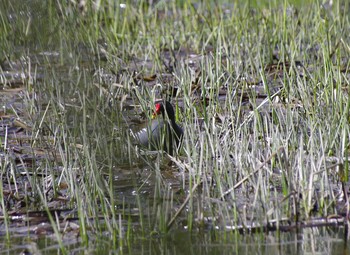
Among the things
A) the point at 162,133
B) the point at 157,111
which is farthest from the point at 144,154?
the point at 157,111

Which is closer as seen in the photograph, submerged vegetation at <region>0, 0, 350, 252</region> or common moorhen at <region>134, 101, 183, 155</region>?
submerged vegetation at <region>0, 0, 350, 252</region>

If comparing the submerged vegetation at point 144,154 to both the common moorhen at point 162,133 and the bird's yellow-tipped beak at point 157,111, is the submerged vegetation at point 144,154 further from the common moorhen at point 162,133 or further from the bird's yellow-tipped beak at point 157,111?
the bird's yellow-tipped beak at point 157,111

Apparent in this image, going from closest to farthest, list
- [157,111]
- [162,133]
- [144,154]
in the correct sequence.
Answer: [144,154]
[162,133]
[157,111]

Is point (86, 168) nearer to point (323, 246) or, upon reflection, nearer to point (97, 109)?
point (97, 109)

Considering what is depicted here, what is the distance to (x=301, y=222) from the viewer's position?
Answer: 4039 millimetres

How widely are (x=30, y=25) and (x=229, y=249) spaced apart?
1.82m

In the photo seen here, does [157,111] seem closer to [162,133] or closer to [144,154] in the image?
[162,133]

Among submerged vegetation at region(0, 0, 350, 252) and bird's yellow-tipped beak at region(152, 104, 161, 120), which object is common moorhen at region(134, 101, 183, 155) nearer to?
bird's yellow-tipped beak at region(152, 104, 161, 120)

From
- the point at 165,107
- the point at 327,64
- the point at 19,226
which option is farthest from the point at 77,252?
the point at 327,64

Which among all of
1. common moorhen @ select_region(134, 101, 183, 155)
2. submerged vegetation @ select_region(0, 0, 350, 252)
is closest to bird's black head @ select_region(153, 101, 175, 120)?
common moorhen @ select_region(134, 101, 183, 155)

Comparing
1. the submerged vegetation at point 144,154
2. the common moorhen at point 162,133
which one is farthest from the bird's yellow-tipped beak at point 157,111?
the submerged vegetation at point 144,154

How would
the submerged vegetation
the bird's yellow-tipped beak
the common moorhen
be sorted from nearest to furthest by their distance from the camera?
1. the submerged vegetation
2. the common moorhen
3. the bird's yellow-tipped beak

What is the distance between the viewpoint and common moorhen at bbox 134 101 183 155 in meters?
5.51

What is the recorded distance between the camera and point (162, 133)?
18.5 ft
